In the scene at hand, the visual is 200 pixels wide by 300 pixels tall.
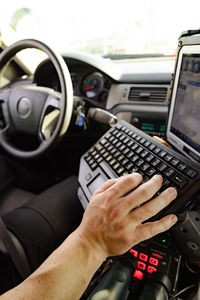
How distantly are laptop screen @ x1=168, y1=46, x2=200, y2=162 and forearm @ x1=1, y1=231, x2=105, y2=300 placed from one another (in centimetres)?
36

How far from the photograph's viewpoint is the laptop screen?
26.0 inches

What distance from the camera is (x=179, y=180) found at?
1.80 feet

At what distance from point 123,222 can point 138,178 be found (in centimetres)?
10

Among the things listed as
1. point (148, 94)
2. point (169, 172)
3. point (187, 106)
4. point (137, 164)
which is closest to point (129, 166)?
point (137, 164)

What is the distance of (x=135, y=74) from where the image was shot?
122 cm

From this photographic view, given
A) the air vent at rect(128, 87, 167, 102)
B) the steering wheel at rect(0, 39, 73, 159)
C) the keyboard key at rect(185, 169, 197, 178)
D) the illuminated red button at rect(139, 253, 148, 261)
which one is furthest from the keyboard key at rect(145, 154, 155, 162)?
the air vent at rect(128, 87, 167, 102)

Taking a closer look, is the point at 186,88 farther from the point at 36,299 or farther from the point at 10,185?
the point at 10,185

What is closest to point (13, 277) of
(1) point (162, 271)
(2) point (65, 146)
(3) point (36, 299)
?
(3) point (36, 299)

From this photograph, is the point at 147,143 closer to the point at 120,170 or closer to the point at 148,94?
the point at 120,170

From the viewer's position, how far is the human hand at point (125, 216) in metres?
0.51

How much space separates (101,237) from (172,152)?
0.89 feet

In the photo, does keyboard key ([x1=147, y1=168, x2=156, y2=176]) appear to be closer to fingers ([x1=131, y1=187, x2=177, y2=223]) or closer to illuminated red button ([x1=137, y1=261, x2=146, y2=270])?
fingers ([x1=131, y1=187, x2=177, y2=223])

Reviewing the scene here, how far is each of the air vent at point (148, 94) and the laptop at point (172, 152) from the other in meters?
0.33

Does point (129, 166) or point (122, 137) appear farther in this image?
point (122, 137)
